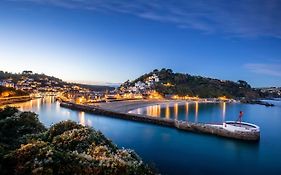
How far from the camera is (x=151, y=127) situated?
127 ft

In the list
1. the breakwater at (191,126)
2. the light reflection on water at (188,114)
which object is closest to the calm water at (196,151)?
the breakwater at (191,126)

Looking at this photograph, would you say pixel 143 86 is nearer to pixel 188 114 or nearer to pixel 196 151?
pixel 188 114

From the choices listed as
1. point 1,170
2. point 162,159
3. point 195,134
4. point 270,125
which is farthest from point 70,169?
point 270,125

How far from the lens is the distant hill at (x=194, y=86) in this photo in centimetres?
11294

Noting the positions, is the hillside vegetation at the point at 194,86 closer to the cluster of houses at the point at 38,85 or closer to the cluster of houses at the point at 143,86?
the cluster of houses at the point at 143,86

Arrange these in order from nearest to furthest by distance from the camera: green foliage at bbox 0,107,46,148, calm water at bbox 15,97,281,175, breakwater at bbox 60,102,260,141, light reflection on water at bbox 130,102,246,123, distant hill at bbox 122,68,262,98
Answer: green foliage at bbox 0,107,46,148
calm water at bbox 15,97,281,175
breakwater at bbox 60,102,260,141
light reflection on water at bbox 130,102,246,123
distant hill at bbox 122,68,262,98

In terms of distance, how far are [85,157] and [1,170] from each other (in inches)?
69.8

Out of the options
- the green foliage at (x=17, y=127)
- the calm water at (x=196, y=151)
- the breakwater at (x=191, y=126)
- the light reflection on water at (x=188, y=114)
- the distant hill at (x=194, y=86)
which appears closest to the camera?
the green foliage at (x=17, y=127)

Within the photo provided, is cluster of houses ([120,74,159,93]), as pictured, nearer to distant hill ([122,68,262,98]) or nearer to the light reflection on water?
distant hill ([122,68,262,98])

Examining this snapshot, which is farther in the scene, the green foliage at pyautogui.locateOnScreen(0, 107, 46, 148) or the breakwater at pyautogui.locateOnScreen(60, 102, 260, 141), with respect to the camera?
the breakwater at pyautogui.locateOnScreen(60, 102, 260, 141)

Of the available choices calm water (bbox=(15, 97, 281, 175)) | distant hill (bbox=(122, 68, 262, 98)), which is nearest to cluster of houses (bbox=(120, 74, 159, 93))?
distant hill (bbox=(122, 68, 262, 98))

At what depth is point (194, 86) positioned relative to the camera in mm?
122938

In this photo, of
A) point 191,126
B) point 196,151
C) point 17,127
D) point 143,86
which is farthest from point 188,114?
point 143,86

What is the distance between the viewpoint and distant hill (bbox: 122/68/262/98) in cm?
11294
